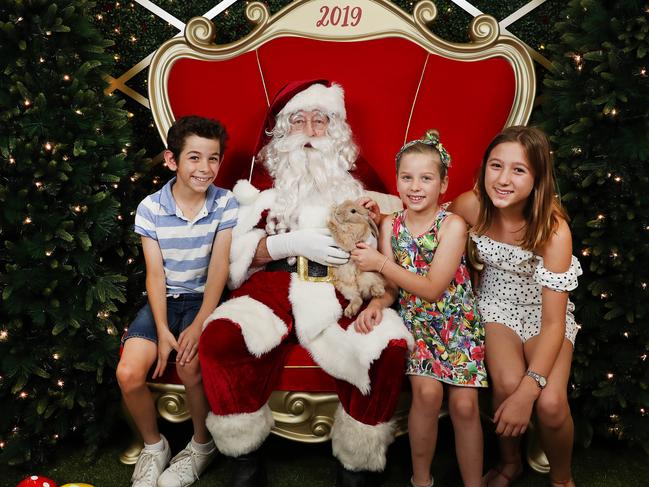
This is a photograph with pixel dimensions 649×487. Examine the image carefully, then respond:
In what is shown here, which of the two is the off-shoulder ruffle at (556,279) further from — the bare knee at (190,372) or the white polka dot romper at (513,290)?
the bare knee at (190,372)

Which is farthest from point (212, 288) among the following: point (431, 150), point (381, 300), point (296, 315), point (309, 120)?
point (431, 150)

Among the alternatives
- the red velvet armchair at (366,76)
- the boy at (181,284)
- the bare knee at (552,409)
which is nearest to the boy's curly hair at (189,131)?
the boy at (181,284)

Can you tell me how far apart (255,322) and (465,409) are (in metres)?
0.84

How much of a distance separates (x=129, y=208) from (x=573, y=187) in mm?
1955

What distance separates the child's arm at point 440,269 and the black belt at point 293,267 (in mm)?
363

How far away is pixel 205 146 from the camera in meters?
2.38

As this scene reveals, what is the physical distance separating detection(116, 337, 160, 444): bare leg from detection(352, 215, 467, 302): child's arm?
102cm

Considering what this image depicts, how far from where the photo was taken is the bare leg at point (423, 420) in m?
2.11

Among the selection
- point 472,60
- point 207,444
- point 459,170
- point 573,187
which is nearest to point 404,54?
point 472,60

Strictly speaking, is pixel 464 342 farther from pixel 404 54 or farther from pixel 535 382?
pixel 404 54

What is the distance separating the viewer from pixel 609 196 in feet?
7.75

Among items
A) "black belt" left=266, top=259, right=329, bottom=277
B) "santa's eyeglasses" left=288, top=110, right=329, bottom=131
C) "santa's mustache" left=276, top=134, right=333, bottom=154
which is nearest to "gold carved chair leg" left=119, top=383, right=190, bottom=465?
"black belt" left=266, top=259, right=329, bottom=277

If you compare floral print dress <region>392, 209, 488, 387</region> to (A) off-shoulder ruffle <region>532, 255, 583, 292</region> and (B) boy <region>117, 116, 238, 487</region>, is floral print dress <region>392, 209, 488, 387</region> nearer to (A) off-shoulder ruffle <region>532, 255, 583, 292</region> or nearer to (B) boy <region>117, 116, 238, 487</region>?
(A) off-shoulder ruffle <region>532, 255, 583, 292</region>

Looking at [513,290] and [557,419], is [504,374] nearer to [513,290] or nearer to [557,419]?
[557,419]
